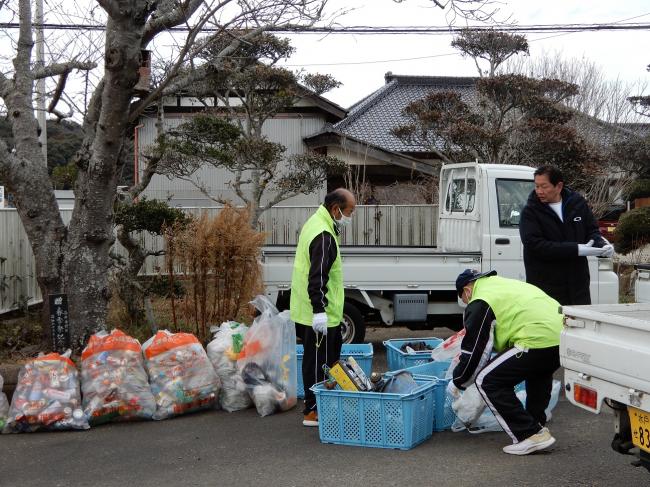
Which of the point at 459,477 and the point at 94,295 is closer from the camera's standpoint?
the point at 459,477

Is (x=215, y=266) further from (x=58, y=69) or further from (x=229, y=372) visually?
(x=58, y=69)

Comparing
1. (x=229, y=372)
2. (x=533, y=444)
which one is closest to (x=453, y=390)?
(x=533, y=444)

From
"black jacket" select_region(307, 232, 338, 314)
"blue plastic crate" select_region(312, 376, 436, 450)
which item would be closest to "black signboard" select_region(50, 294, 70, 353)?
"black jacket" select_region(307, 232, 338, 314)

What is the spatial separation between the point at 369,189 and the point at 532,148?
202 inches

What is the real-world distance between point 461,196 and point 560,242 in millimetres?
3002

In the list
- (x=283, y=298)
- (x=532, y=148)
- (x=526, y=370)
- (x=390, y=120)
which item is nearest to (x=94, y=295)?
(x=283, y=298)

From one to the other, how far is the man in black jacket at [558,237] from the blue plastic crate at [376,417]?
1382 mm

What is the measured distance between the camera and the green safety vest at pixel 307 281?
571 centimetres

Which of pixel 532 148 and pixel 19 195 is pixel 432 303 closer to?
pixel 19 195

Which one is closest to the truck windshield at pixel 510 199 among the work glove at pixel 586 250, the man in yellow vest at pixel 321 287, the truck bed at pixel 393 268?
the truck bed at pixel 393 268

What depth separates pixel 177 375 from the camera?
6070mm

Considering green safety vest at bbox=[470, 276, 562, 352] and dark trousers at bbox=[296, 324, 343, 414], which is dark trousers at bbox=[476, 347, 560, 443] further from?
dark trousers at bbox=[296, 324, 343, 414]

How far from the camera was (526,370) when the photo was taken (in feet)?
15.9

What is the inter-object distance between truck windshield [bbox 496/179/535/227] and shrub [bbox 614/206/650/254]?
299 inches
